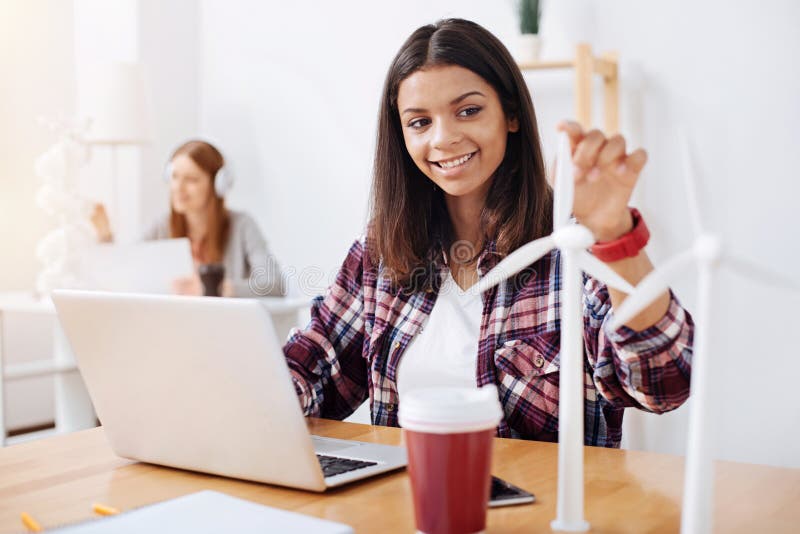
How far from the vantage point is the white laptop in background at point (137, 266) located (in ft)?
9.77

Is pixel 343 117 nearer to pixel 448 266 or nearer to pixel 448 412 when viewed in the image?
pixel 448 266

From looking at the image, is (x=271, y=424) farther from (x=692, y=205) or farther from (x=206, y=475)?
(x=692, y=205)

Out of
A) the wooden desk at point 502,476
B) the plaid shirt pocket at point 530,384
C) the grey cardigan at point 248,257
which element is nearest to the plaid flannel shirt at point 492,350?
the plaid shirt pocket at point 530,384

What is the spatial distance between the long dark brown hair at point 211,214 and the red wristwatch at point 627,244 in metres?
2.76

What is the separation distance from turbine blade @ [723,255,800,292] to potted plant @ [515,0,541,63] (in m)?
2.31

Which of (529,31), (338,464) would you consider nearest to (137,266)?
(529,31)

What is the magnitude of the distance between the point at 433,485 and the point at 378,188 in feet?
3.22

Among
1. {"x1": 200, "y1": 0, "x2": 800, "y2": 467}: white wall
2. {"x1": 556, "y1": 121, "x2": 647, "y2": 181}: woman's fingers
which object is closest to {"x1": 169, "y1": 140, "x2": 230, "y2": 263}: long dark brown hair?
{"x1": 200, "y1": 0, "x2": 800, "y2": 467}: white wall

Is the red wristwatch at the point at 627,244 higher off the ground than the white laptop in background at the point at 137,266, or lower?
higher

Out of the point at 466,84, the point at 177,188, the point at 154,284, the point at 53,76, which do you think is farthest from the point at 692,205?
the point at 53,76

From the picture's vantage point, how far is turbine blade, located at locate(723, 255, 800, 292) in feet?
2.26

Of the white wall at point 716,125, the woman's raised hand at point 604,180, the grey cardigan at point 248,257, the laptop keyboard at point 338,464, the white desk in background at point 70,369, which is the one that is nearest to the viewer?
the woman's raised hand at point 604,180

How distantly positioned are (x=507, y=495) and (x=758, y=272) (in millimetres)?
365

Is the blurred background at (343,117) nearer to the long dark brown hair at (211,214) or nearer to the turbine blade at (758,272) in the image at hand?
the long dark brown hair at (211,214)
